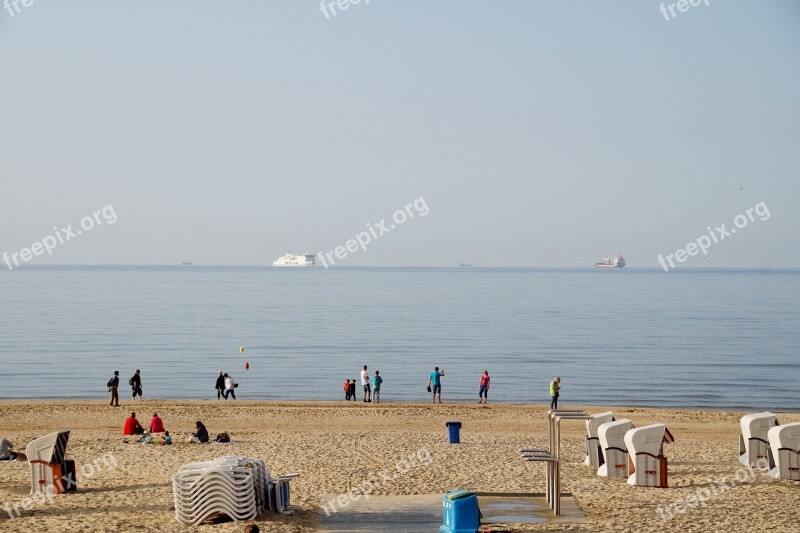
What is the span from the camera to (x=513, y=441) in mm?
22078

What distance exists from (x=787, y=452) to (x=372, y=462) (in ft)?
26.2

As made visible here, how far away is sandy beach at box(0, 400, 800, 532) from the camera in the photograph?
43.3 ft

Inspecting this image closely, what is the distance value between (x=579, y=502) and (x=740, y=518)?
2.46 meters

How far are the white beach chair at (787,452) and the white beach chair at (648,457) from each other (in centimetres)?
219

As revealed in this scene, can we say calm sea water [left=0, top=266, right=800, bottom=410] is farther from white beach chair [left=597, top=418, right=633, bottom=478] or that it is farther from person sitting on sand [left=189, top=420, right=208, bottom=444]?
white beach chair [left=597, top=418, right=633, bottom=478]

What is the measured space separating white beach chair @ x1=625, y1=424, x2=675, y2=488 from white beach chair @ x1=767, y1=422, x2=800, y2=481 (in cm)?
219

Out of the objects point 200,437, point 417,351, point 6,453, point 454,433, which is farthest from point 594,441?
point 417,351

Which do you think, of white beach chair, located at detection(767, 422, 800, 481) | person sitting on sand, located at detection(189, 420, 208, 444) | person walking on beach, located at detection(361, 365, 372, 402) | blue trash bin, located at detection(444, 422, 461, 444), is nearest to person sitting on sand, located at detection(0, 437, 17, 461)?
person sitting on sand, located at detection(189, 420, 208, 444)

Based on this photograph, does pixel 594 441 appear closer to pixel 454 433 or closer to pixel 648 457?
pixel 648 457

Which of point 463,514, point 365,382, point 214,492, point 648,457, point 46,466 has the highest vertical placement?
point 365,382

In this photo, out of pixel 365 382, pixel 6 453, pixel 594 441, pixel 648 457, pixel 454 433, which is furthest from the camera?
pixel 365 382

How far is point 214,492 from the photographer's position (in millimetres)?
12711

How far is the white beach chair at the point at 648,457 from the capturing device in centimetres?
1554

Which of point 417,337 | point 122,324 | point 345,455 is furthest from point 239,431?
point 122,324
